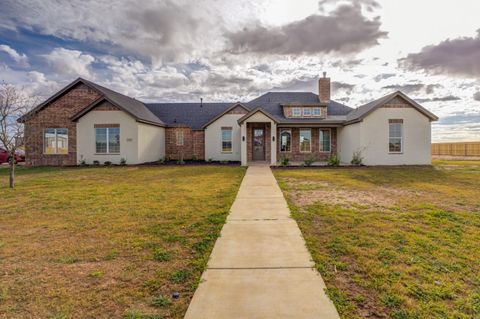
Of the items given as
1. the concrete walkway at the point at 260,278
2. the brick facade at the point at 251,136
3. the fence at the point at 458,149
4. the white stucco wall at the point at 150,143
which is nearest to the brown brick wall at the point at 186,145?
the white stucco wall at the point at 150,143

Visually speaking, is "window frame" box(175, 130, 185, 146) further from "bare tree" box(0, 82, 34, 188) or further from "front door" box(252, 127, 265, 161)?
"bare tree" box(0, 82, 34, 188)

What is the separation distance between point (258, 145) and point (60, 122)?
15.6m

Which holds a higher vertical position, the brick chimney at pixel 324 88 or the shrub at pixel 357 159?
the brick chimney at pixel 324 88

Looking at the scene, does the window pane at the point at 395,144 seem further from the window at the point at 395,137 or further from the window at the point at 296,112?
the window at the point at 296,112

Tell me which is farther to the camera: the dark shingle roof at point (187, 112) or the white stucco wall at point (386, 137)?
the dark shingle roof at point (187, 112)

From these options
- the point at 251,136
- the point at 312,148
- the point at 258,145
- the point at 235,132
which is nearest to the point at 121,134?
the point at 235,132

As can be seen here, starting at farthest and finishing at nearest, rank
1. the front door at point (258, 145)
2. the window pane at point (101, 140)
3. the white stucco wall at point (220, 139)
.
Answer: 1. the white stucco wall at point (220, 139)
2. the front door at point (258, 145)
3. the window pane at point (101, 140)

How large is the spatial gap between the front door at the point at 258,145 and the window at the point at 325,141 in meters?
4.96

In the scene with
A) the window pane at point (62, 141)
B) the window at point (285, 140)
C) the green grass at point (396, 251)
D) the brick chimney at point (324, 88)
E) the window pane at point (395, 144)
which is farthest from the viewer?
the brick chimney at point (324, 88)

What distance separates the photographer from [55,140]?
19984mm

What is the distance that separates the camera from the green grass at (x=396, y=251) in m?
2.75

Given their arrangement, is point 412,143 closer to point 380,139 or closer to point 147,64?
point 380,139

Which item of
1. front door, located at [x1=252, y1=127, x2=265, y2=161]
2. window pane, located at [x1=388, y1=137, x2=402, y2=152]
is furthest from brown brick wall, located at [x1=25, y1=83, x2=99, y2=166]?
window pane, located at [x1=388, y1=137, x2=402, y2=152]

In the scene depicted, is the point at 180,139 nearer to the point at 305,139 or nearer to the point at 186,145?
the point at 186,145
